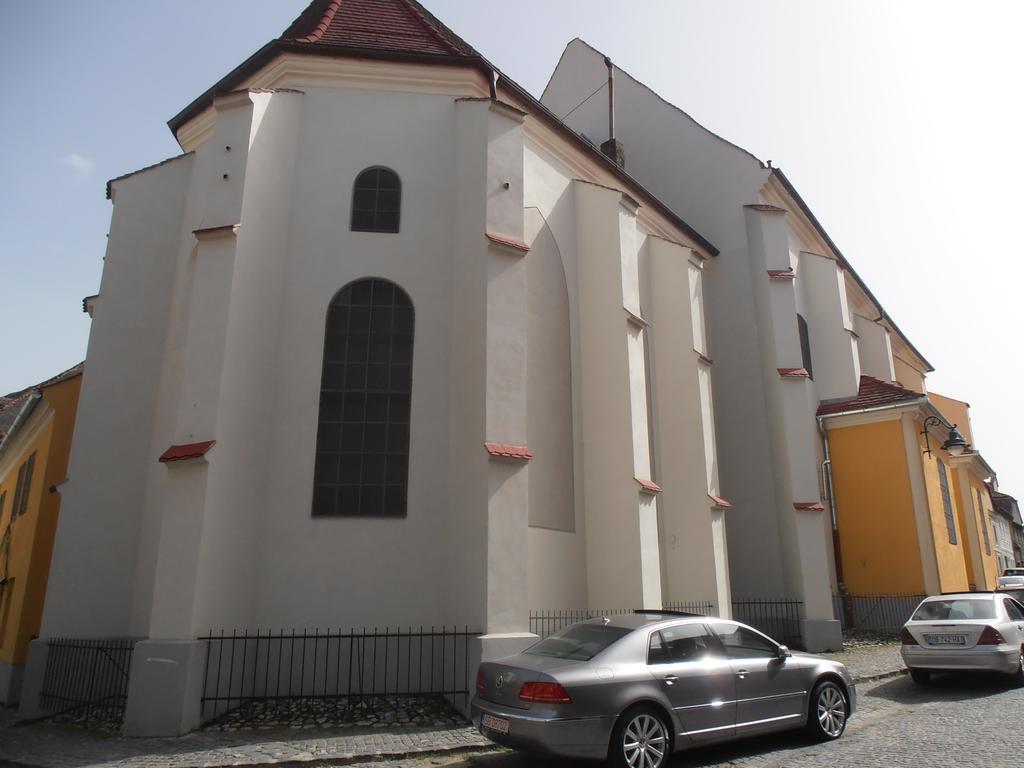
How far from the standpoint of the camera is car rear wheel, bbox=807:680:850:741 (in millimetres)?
7641

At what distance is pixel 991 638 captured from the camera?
10.4 m

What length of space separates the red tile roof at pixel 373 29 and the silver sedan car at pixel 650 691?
33.6ft

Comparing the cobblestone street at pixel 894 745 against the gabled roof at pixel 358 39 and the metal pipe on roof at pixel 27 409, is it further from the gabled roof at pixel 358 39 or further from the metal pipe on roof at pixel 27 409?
the metal pipe on roof at pixel 27 409

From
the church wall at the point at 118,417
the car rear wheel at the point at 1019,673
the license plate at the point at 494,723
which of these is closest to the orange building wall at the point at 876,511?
the car rear wheel at the point at 1019,673

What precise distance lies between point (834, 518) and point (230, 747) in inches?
623

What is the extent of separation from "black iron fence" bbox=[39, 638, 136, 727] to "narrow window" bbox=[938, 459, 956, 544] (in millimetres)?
19021

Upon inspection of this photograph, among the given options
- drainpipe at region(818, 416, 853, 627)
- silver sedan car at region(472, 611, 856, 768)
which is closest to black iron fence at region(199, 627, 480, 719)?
silver sedan car at region(472, 611, 856, 768)

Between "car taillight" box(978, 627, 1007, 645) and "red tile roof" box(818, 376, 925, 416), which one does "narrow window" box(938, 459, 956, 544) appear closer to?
"red tile roof" box(818, 376, 925, 416)

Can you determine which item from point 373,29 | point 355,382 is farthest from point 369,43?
point 355,382

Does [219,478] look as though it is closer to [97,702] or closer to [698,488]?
[97,702]

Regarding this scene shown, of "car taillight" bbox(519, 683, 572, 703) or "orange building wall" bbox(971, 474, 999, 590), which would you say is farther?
"orange building wall" bbox(971, 474, 999, 590)

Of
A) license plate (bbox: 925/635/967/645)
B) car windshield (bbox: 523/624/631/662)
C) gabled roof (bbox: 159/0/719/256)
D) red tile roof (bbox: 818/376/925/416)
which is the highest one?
gabled roof (bbox: 159/0/719/256)

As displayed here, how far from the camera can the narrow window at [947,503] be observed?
19.8 m

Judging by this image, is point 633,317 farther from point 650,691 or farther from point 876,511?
point 876,511
